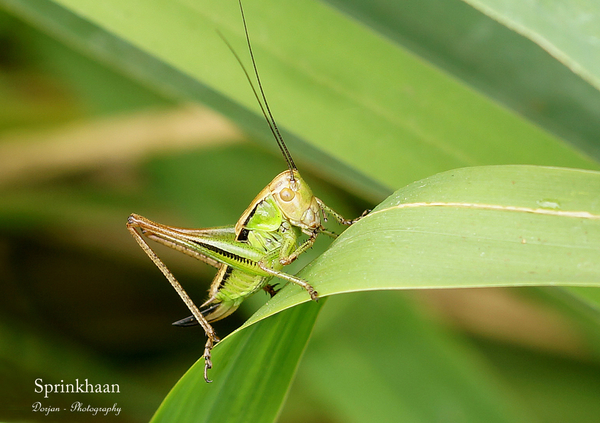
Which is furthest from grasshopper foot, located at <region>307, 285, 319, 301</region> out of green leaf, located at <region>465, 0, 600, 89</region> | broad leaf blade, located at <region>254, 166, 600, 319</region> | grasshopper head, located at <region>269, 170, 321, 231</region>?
grasshopper head, located at <region>269, 170, 321, 231</region>

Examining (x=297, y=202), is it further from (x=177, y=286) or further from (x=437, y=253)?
(x=437, y=253)

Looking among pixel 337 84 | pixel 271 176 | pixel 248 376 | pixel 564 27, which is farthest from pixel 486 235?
Answer: pixel 271 176

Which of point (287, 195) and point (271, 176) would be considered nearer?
point (287, 195)

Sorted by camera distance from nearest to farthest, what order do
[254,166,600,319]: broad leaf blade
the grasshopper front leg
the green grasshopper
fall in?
1. [254,166,600,319]: broad leaf blade
2. the grasshopper front leg
3. the green grasshopper

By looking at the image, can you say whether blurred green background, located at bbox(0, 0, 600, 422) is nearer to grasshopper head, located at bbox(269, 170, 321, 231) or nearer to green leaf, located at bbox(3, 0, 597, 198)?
green leaf, located at bbox(3, 0, 597, 198)

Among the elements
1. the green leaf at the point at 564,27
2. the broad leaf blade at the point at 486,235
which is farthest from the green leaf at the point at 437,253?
the green leaf at the point at 564,27

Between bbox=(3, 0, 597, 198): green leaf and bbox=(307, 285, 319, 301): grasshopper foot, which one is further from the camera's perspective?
bbox=(3, 0, 597, 198): green leaf

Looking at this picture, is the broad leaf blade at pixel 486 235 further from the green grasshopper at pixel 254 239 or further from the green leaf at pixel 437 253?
the green grasshopper at pixel 254 239
